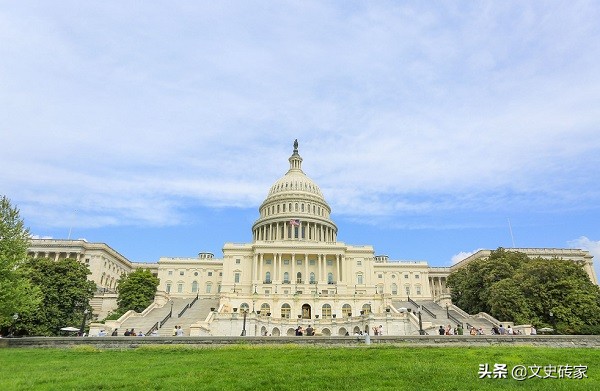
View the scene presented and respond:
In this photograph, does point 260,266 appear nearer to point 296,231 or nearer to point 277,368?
point 296,231

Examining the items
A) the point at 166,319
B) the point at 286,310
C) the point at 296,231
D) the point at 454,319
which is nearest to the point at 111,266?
the point at 296,231

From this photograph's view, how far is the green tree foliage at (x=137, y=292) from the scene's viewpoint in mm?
66375

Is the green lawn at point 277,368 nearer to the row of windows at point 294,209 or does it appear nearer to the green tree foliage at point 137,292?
the green tree foliage at point 137,292

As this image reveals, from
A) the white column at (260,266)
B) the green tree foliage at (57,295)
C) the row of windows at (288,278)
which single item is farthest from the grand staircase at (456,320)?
the green tree foliage at (57,295)

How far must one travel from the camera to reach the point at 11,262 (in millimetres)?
27453

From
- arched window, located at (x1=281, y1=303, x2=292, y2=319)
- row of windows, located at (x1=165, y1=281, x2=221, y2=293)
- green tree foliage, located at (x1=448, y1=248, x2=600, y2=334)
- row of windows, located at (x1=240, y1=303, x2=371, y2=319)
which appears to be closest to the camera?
green tree foliage, located at (x1=448, y1=248, x2=600, y2=334)

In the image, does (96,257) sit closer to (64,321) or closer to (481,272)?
(64,321)

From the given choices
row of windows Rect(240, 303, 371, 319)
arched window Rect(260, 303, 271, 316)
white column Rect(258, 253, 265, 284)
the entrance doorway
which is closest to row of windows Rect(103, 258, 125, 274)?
white column Rect(258, 253, 265, 284)

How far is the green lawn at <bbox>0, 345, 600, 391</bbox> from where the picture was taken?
45.5ft

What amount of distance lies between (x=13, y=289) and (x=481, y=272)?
55.4m

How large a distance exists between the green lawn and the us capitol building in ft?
79.5

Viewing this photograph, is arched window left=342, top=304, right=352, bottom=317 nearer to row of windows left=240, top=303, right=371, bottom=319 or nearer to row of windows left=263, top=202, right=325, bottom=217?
row of windows left=240, top=303, right=371, bottom=319

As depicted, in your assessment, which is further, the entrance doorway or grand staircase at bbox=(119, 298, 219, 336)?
the entrance doorway

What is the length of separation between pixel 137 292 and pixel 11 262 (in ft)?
139
